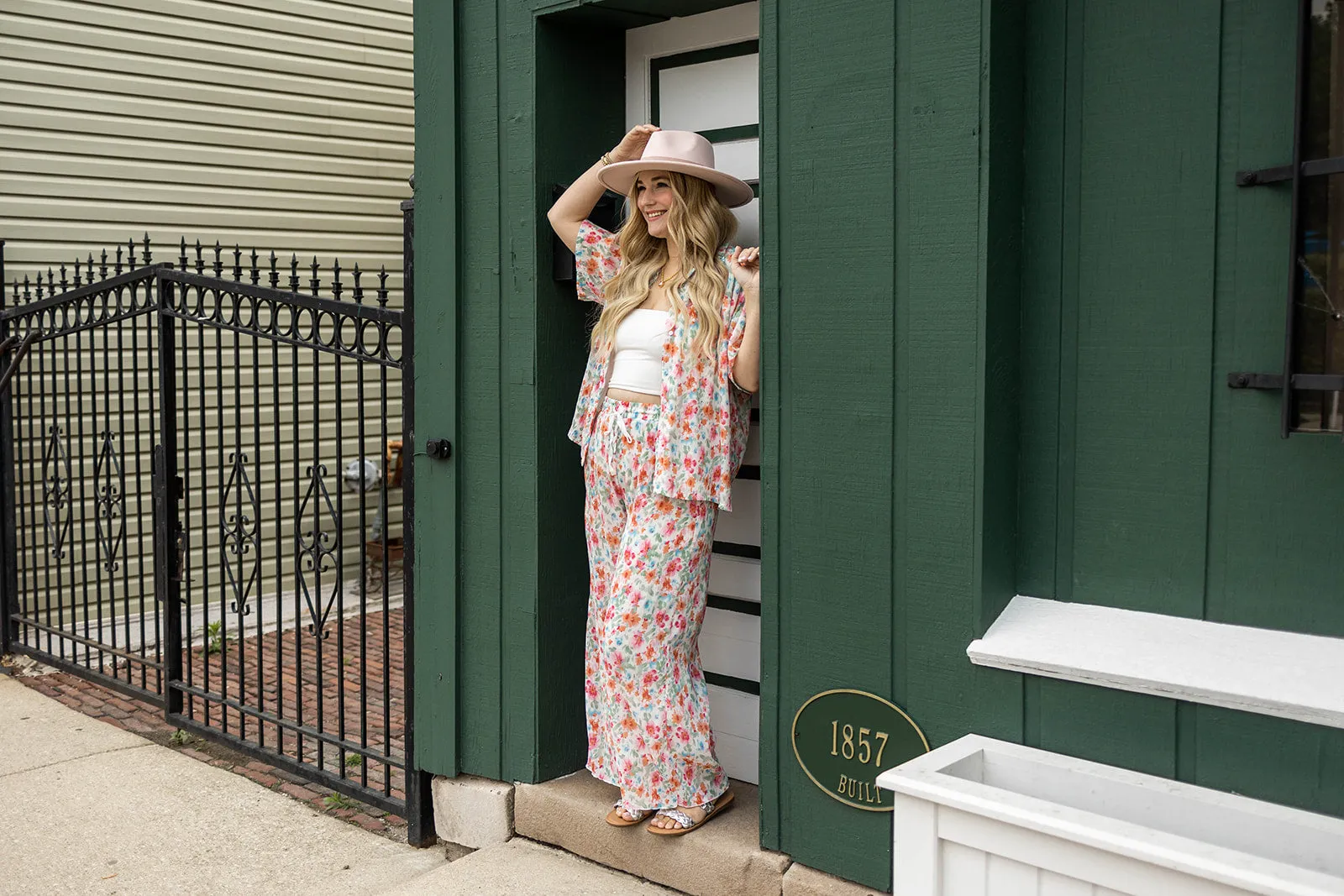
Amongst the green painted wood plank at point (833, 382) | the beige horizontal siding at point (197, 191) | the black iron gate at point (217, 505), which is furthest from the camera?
the beige horizontal siding at point (197, 191)

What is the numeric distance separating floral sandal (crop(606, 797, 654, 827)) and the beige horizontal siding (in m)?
3.24

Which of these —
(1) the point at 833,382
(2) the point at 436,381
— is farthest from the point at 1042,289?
(2) the point at 436,381

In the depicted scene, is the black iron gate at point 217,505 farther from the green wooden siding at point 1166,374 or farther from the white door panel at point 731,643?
the green wooden siding at point 1166,374

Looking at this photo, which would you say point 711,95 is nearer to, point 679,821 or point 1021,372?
point 1021,372

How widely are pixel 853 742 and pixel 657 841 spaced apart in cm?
79

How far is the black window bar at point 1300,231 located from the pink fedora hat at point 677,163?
4.93 ft

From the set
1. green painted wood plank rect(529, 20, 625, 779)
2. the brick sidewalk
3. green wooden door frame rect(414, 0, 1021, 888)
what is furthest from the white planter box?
the brick sidewalk

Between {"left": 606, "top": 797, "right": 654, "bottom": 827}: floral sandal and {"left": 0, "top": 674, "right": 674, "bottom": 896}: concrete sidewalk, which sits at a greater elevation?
{"left": 606, "top": 797, "right": 654, "bottom": 827}: floral sandal

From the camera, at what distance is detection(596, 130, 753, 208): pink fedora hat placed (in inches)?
141

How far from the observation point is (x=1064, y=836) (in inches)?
95.1

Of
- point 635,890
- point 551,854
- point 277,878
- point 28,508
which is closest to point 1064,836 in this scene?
point 635,890

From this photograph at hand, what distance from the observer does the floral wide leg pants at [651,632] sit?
3686mm

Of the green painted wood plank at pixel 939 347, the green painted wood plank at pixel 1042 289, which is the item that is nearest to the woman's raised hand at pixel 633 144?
the green painted wood plank at pixel 939 347

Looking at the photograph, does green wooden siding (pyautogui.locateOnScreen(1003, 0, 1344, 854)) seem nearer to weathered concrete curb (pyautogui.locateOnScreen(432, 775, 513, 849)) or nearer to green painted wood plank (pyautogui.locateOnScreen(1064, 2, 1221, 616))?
green painted wood plank (pyautogui.locateOnScreen(1064, 2, 1221, 616))
